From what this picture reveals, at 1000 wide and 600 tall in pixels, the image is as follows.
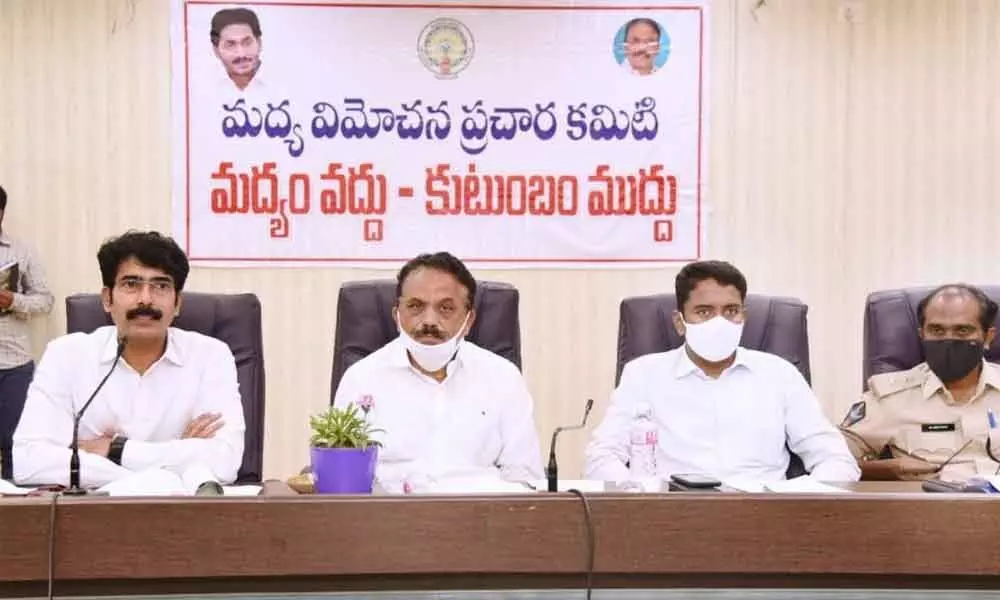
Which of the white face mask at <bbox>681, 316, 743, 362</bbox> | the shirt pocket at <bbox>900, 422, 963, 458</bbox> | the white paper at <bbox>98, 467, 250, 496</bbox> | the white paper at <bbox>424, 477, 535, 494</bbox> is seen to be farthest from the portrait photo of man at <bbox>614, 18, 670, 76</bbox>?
the white paper at <bbox>98, 467, 250, 496</bbox>

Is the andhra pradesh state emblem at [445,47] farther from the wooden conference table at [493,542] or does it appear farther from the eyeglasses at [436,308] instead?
the wooden conference table at [493,542]

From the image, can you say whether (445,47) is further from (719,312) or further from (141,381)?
(141,381)

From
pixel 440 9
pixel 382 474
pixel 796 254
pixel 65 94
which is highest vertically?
pixel 440 9

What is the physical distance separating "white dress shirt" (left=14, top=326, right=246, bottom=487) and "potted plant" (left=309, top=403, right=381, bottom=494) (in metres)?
0.57

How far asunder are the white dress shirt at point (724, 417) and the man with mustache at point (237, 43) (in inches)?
85.3

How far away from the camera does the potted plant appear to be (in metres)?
1.95

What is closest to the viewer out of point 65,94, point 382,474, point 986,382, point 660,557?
point 660,557

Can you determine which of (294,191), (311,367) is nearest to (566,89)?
(294,191)

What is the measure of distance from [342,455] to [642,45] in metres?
2.91

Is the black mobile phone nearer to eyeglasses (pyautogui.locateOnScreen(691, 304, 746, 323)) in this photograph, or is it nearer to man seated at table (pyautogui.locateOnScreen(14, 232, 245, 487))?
eyeglasses (pyautogui.locateOnScreen(691, 304, 746, 323))

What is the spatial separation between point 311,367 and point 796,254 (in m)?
2.01

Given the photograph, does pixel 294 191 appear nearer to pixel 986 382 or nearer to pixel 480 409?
pixel 480 409

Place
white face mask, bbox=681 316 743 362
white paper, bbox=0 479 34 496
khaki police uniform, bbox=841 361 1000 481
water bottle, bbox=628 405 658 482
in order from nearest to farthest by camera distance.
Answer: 1. white paper, bbox=0 479 34 496
2. water bottle, bbox=628 405 658 482
3. white face mask, bbox=681 316 743 362
4. khaki police uniform, bbox=841 361 1000 481

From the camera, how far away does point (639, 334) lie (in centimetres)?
310
